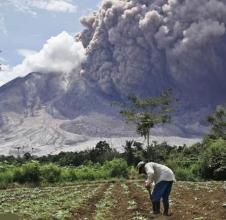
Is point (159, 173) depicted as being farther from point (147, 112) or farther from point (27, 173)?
point (147, 112)

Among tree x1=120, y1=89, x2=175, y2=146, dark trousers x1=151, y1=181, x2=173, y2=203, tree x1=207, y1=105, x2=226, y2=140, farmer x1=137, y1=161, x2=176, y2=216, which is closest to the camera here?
farmer x1=137, y1=161, x2=176, y2=216

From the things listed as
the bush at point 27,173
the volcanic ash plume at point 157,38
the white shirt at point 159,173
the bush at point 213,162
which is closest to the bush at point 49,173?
the bush at point 27,173

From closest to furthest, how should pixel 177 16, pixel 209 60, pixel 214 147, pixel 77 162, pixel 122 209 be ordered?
1. pixel 122 209
2. pixel 214 147
3. pixel 77 162
4. pixel 177 16
5. pixel 209 60

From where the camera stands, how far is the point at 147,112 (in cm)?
6359

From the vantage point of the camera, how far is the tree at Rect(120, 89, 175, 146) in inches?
2424

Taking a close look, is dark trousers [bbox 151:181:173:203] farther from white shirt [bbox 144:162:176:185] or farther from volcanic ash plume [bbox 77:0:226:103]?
volcanic ash plume [bbox 77:0:226:103]

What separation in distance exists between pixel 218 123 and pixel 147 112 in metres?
8.51

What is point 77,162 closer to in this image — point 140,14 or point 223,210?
point 223,210

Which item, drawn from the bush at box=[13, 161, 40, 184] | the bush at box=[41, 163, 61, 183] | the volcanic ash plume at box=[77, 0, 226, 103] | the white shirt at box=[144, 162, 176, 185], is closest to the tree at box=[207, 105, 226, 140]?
the bush at box=[41, 163, 61, 183]

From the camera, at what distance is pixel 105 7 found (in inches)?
6624

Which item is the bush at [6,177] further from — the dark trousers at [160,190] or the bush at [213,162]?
the dark trousers at [160,190]

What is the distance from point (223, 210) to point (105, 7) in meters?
158

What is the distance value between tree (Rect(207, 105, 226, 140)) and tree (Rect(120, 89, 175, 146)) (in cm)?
527

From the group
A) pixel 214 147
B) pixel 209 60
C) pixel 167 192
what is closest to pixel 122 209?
pixel 167 192
